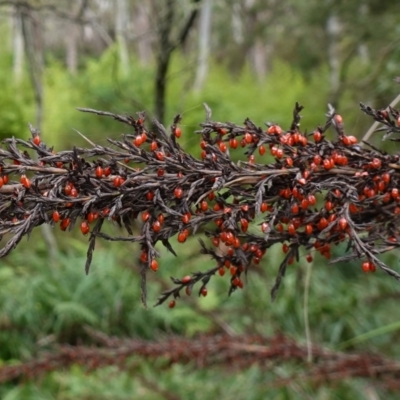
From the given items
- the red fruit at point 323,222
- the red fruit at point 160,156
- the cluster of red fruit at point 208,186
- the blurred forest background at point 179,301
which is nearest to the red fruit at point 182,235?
the cluster of red fruit at point 208,186

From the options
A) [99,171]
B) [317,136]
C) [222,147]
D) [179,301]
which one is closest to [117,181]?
[99,171]

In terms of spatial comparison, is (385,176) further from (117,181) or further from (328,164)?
(117,181)

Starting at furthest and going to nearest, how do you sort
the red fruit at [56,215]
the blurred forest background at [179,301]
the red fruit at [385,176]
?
the blurred forest background at [179,301] → the red fruit at [385,176] → the red fruit at [56,215]

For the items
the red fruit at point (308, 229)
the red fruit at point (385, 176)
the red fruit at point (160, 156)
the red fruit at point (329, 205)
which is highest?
the red fruit at point (160, 156)

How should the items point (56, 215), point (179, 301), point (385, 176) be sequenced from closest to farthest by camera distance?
point (56, 215) → point (385, 176) → point (179, 301)

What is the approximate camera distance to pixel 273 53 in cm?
1723

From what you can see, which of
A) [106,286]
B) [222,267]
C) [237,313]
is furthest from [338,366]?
[106,286]

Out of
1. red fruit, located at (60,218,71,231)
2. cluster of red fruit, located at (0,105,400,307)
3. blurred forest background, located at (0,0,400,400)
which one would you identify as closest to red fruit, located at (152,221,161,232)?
cluster of red fruit, located at (0,105,400,307)

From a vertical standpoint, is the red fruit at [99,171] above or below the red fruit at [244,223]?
above

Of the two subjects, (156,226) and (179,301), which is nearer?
(156,226)

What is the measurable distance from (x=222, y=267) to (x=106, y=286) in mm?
3405

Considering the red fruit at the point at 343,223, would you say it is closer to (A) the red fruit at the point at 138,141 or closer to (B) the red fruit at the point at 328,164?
(B) the red fruit at the point at 328,164

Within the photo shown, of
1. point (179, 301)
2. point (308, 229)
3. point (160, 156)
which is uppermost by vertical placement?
point (160, 156)

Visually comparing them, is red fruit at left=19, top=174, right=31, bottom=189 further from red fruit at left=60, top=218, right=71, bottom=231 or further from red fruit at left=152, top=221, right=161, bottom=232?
red fruit at left=152, top=221, right=161, bottom=232
